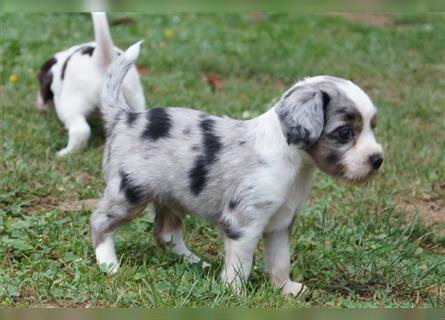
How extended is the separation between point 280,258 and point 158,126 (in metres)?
0.98

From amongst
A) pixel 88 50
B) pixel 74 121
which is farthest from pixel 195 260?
pixel 88 50

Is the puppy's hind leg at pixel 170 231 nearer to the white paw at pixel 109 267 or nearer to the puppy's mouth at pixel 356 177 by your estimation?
the white paw at pixel 109 267

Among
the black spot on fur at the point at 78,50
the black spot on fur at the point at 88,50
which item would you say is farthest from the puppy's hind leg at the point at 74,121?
the black spot on fur at the point at 88,50

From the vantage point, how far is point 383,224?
594 centimetres

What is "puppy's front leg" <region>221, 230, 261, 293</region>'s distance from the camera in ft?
15.4

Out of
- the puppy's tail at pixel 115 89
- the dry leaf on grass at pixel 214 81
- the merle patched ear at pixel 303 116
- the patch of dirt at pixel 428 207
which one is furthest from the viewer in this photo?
the dry leaf on grass at pixel 214 81

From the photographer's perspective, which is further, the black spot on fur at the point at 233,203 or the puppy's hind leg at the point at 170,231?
the puppy's hind leg at the point at 170,231

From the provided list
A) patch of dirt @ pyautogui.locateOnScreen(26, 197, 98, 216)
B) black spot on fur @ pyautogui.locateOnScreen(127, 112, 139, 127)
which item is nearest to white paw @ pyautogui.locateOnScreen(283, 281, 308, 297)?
black spot on fur @ pyautogui.locateOnScreen(127, 112, 139, 127)

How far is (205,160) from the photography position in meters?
4.84

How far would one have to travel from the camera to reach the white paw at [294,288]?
4.82 meters

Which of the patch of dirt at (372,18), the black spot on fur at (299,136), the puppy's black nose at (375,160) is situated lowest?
the patch of dirt at (372,18)

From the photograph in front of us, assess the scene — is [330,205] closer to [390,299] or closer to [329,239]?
[329,239]

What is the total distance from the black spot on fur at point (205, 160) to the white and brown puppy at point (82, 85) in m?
2.18

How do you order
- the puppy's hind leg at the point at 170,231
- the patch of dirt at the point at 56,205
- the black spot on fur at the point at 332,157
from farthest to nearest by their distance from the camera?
the patch of dirt at the point at 56,205, the puppy's hind leg at the point at 170,231, the black spot on fur at the point at 332,157
